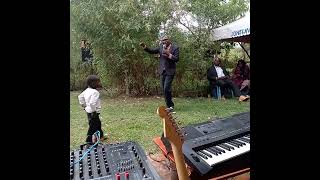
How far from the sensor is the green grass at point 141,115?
4125mm

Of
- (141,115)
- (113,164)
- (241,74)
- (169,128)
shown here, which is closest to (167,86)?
(141,115)

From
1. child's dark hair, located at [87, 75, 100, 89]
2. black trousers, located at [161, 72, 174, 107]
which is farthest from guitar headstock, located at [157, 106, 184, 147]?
black trousers, located at [161, 72, 174, 107]

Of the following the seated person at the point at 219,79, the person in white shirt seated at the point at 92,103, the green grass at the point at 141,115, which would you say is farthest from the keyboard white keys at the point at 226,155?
the seated person at the point at 219,79

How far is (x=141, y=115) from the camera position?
5.54 metres

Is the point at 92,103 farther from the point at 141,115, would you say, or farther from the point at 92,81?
the point at 141,115

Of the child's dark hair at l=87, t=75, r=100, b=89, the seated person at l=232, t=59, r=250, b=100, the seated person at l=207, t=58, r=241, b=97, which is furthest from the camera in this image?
the seated person at l=232, t=59, r=250, b=100

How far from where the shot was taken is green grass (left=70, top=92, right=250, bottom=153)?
412 cm

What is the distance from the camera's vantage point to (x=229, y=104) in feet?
21.6

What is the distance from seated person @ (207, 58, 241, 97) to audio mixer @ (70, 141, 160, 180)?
595cm

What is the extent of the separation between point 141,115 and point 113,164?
4082mm

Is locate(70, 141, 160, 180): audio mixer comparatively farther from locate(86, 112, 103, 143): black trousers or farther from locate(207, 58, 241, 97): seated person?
locate(207, 58, 241, 97): seated person

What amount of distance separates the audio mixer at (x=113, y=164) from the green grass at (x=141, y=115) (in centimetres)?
164
